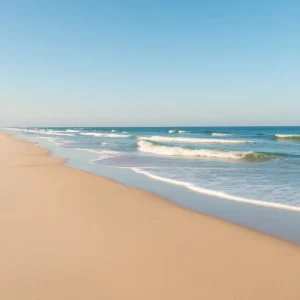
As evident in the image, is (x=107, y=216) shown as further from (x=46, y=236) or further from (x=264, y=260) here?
(x=264, y=260)

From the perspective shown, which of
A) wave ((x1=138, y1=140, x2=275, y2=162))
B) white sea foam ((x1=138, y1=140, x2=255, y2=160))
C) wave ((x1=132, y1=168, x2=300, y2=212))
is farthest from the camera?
white sea foam ((x1=138, y1=140, x2=255, y2=160))

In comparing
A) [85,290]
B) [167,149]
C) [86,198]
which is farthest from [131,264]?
[167,149]

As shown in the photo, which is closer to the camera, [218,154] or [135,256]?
[135,256]

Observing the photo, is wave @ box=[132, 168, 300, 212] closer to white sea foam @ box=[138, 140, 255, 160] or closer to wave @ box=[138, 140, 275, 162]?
wave @ box=[138, 140, 275, 162]

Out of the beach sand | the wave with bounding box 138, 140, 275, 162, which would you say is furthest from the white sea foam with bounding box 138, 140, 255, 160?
the beach sand

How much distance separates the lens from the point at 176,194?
9.20m

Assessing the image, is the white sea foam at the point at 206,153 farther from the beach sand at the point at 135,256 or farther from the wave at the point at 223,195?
the beach sand at the point at 135,256

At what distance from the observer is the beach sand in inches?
148

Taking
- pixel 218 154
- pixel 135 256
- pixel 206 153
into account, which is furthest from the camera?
pixel 206 153

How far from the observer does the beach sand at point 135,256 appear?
3.75m

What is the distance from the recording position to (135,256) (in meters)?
4.68

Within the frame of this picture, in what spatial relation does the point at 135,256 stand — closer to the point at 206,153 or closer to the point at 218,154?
the point at 218,154

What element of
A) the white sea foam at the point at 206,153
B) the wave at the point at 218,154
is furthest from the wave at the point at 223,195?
the white sea foam at the point at 206,153

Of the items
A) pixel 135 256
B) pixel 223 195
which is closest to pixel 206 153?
pixel 223 195
